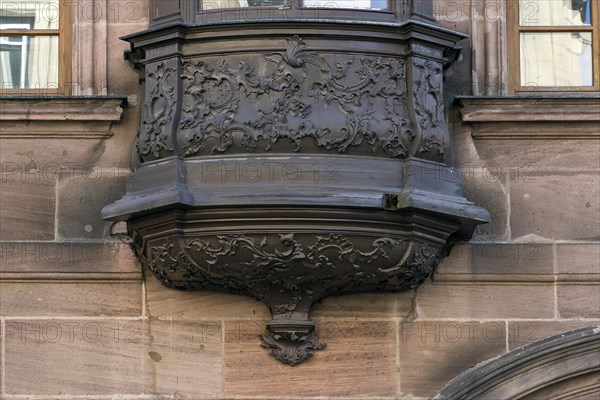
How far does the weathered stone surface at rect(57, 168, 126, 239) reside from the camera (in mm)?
11516

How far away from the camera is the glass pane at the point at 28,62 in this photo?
39.0ft

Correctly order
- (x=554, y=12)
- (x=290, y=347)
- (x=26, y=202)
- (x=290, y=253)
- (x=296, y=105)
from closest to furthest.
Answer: (x=290, y=253) < (x=296, y=105) < (x=290, y=347) < (x=26, y=202) < (x=554, y=12)

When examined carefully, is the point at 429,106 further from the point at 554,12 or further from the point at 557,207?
the point at 554,12

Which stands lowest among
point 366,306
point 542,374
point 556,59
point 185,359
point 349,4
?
point 542,374

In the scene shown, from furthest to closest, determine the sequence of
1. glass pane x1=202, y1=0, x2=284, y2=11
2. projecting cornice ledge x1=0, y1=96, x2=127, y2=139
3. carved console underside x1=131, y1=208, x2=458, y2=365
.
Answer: projecting cornice ledge x1=0, y1=96, x2=127, y2=139 → glass pane x1=202, y1=0, x2=284, y2=11 → carved console underside x1=131, y1=208, x2=458, y2=365

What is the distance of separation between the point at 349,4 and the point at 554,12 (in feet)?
4.50

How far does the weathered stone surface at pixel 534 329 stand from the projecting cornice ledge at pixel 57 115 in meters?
2.57

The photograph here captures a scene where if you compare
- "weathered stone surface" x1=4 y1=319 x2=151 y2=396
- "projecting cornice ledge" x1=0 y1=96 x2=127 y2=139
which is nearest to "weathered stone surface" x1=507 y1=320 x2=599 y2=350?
"weathered stone surface" x1=4 y1=319 x2=151 y2=396

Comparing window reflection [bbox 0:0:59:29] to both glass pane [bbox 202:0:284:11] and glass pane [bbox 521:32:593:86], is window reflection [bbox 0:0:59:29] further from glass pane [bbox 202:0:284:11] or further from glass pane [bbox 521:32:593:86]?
glass pane [bbox 521:32:593:86]

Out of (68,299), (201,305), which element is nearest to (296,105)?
(201,305)

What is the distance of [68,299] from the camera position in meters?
11.4

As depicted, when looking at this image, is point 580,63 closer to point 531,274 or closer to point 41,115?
point 531,274

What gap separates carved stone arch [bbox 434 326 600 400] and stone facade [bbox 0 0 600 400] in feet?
0.52

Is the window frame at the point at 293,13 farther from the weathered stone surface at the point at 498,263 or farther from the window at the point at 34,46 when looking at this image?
the weathered stone surface at the point at 498,263
